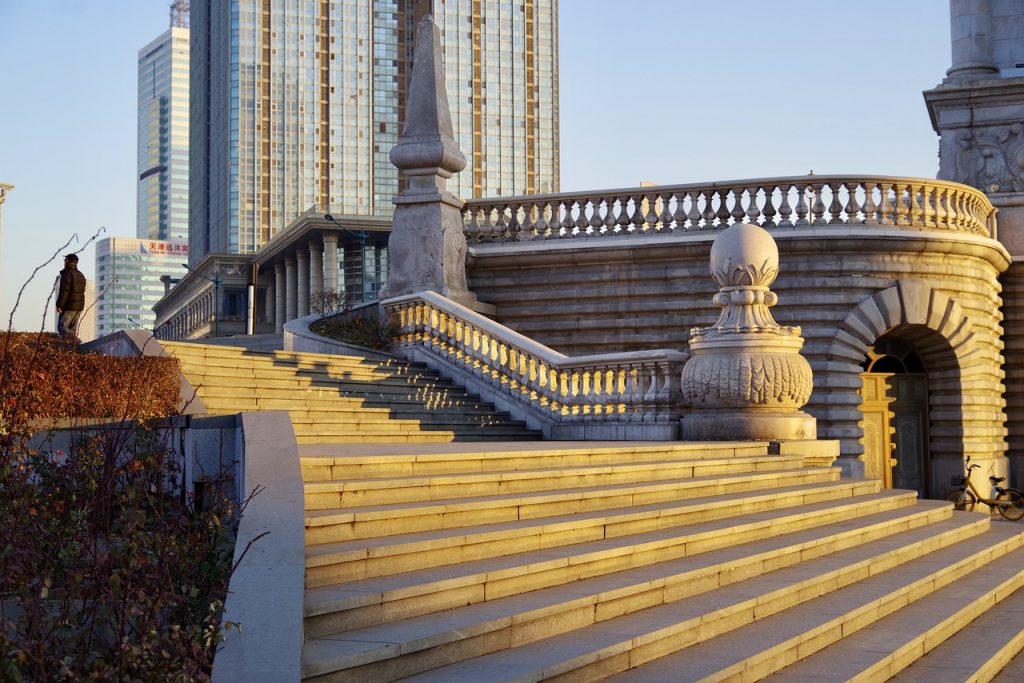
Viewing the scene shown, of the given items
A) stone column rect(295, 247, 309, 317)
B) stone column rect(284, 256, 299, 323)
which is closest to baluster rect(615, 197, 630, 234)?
stone column rect(295, 247, 309, 317)

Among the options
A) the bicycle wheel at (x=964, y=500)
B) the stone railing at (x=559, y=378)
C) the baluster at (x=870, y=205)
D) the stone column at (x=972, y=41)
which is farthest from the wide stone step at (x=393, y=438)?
the stone column at (x=972, y=41)

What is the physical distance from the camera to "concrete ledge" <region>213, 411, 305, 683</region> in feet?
18.0

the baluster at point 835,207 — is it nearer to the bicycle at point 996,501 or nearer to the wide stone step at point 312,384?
the bicycle at point 996,501

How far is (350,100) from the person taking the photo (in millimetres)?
127625

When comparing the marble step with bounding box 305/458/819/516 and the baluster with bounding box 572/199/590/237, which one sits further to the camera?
the baluster with bounding box 572/199/590/237

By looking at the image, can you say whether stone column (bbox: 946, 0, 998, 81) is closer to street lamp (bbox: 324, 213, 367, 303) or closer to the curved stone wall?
the curved stone wall

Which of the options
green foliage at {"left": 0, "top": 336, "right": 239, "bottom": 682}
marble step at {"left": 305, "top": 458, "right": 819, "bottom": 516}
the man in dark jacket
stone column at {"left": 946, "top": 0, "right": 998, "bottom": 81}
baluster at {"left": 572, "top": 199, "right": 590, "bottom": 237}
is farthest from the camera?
stone column at {"left": 946, "top": 0, "right": 998, "bottom": 81}

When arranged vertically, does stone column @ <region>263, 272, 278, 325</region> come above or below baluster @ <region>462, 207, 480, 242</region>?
above

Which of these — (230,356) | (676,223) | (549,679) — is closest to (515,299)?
(676,223)

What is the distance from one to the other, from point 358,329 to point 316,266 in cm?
7318

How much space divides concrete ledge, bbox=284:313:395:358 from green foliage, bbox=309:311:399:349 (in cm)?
27

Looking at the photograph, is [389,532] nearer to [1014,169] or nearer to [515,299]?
[515,299]

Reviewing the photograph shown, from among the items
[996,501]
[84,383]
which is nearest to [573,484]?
[84,383]

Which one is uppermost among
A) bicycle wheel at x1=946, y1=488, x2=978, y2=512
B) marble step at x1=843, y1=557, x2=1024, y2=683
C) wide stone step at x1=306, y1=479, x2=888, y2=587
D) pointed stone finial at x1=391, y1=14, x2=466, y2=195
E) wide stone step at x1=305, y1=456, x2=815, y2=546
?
pointed stone finial at x1=391, y1=14, x2=466, y2=195
